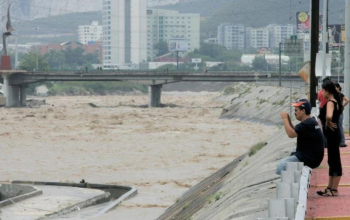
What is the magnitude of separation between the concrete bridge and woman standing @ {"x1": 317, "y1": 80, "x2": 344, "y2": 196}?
113 metres

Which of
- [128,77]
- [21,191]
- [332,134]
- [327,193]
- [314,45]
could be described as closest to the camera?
[332,134]

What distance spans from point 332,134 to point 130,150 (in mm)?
44695

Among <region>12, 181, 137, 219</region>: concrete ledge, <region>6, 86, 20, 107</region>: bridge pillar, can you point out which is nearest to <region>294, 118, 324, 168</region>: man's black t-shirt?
<region>12, 181, 137, 219</region>: concrete ledge

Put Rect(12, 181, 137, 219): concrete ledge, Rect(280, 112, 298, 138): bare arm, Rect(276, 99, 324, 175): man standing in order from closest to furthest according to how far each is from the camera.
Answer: Rect(280, 112, 298, 138): bare arm < Rect(276, 99, 324, 175): man standing < Rect(12, 181, 137, 219): concrete ledge

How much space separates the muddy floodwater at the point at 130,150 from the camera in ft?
130

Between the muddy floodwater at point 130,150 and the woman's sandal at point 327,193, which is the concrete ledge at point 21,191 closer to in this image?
the muddy floodwater at point 130,150

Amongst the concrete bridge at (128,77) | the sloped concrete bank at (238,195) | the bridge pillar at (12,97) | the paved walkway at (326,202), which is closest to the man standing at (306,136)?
the paved walkway at (326,202)

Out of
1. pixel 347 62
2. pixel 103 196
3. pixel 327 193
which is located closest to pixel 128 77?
pixel 347 62

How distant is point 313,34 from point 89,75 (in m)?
105

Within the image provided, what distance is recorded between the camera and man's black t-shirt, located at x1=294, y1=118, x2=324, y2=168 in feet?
49.5

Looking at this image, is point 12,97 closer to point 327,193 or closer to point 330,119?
point 327,193

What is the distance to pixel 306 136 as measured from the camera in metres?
15.2

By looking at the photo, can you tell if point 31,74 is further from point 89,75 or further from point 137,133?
point 137,133

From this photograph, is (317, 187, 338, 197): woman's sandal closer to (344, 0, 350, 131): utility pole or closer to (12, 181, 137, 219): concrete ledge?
(12, 181, 137, 219): concrete ledge
